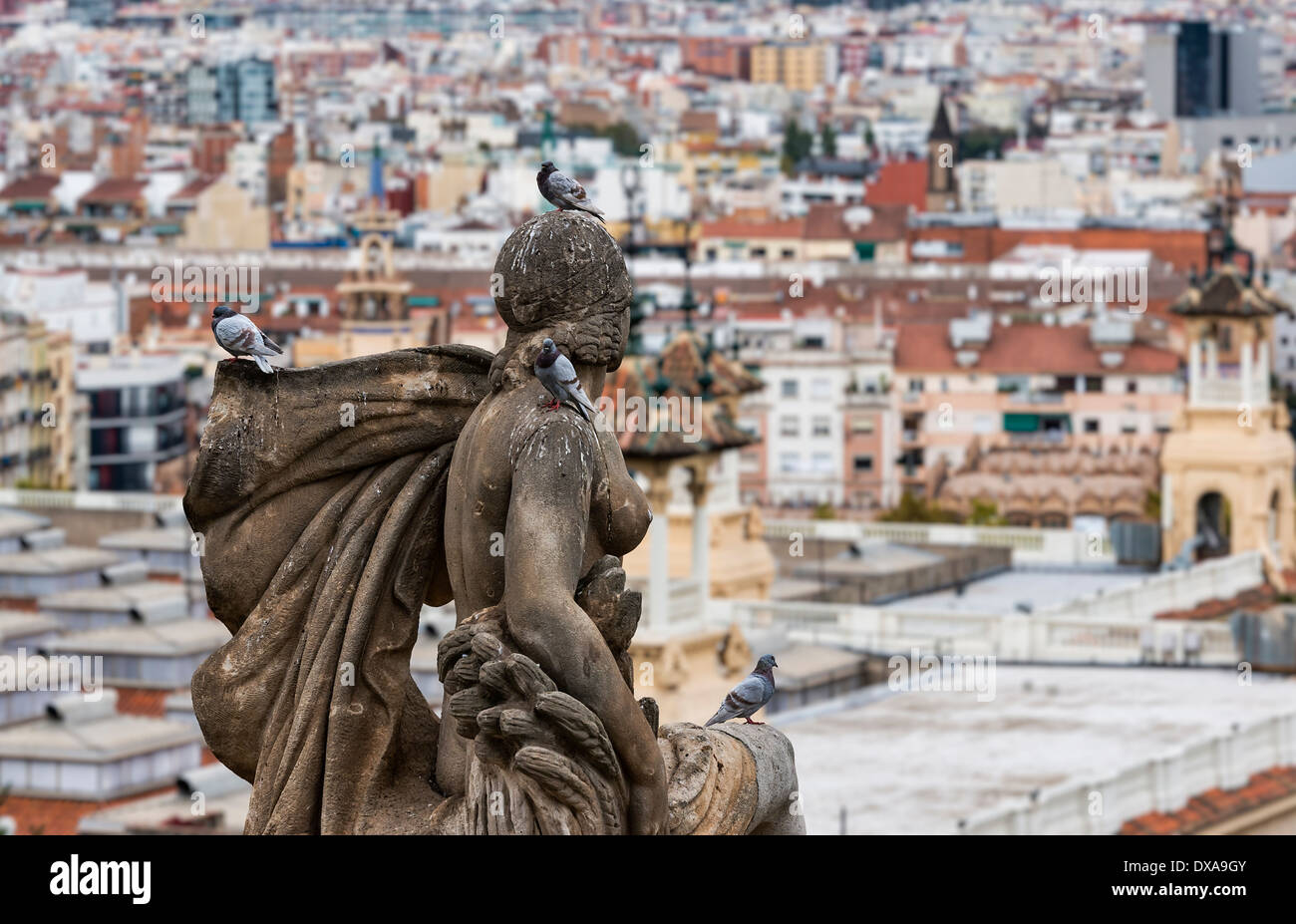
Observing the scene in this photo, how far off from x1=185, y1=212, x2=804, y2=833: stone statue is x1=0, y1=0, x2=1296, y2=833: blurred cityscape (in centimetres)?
26

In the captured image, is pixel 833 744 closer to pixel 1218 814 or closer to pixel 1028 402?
pixel 1218 814

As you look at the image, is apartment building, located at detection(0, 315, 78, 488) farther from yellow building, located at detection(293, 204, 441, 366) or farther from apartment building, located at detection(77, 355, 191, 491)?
yellow building, located at detection(293, 204, 441, 366)

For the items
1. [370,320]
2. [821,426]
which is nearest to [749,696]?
[821,426]

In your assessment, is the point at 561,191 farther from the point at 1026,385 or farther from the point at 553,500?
the point at 1026,385

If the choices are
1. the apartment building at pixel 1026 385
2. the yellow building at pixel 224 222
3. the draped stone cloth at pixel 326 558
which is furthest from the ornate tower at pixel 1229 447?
the yellow building at pixel 224 222

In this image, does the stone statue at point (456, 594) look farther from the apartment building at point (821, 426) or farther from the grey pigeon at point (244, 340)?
the apartment building at point (821, 426)

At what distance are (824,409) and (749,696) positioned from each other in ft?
257

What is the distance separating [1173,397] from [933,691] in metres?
51.9

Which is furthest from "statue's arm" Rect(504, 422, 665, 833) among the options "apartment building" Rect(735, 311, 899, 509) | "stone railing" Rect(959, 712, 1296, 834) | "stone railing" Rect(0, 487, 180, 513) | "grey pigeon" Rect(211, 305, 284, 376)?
"apartment building" Rect(735, 311, 899, 509)

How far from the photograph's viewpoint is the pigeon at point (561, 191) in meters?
7.45

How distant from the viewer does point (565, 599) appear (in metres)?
7.02

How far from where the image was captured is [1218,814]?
26.4 meters

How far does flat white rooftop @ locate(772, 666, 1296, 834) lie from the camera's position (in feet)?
91.1

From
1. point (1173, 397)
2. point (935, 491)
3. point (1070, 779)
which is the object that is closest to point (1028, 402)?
point (1173, 397)
